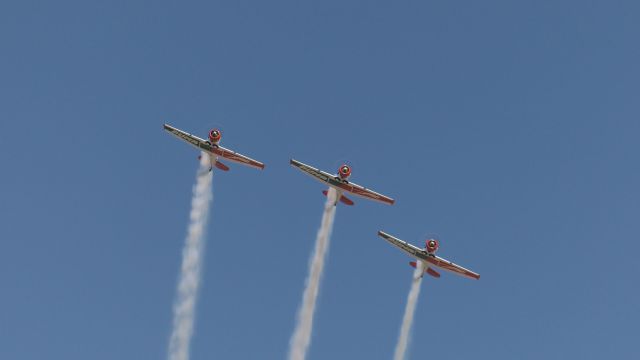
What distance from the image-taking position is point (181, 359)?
199 meters

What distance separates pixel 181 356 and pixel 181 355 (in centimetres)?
17

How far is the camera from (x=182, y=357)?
653ft

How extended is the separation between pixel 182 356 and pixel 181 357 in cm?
21

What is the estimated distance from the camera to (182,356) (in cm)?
19925

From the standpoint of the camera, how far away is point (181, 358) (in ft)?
653

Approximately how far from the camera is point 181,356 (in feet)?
654

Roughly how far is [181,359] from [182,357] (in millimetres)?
302

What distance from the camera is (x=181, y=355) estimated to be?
19938 centimetres

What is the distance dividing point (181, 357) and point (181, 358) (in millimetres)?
171

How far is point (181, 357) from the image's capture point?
653 feet

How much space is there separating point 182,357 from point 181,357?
5.2 inches

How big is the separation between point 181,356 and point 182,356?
0.13 m

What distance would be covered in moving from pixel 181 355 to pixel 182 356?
0.73 feet

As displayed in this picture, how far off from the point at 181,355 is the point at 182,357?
375 millimetres
